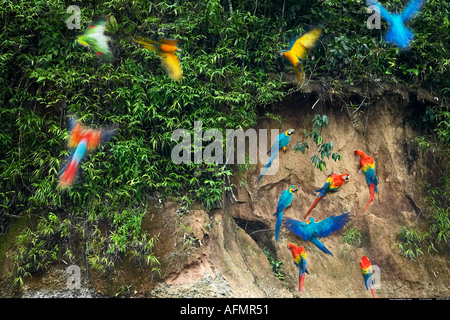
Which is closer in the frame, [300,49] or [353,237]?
[300,49]

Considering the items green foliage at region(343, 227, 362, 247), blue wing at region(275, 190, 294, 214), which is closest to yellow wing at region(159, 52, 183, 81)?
blue wing at region(275, 190, 294, 214)

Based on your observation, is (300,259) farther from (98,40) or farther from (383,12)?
(98,40)

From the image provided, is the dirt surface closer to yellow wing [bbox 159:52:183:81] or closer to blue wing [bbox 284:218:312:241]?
blue wing [bbox 284:218:312:241]

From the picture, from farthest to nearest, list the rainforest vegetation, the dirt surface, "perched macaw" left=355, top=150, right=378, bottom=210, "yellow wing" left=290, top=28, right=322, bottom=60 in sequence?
1. "perched macaw" left=355, top=150, right=378, bottom=210
2. "yellow wing" left=290, top=28, right=322, bottom=60
3. the dirt surface
4. the rainforest vegetation

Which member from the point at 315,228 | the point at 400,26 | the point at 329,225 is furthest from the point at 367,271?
the point at 400,26

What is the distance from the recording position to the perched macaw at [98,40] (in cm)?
478

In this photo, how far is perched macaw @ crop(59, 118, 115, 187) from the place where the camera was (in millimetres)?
4527

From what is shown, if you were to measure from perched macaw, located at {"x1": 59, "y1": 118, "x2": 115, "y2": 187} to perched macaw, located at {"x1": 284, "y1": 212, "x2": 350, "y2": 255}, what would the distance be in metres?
2.36

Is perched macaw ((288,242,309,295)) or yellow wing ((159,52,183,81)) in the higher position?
yellow wing ((159,52,183,81))

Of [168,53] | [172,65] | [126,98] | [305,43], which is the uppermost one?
[305,43]

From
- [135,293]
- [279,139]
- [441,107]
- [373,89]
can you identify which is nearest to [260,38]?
[279,139]

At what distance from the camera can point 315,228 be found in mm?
5180

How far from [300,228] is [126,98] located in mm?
2495

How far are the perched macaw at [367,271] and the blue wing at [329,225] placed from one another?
482 millimetres
